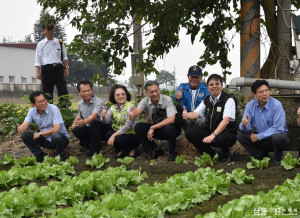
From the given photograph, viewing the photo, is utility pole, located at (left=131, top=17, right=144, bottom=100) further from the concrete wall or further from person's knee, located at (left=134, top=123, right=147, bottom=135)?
the concrete wall

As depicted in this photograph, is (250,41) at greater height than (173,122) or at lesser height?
greater

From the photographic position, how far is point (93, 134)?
8008 mm

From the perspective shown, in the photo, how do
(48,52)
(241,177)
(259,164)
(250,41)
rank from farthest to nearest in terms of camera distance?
(48,52) < (250,41) < (259,164) < (241,177)

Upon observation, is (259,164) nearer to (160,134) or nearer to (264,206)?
(160,134)

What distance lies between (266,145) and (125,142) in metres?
2.16

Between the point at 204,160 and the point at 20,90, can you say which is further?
the point at 20,90

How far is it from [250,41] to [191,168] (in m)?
3.88

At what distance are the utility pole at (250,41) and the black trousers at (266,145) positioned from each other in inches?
118

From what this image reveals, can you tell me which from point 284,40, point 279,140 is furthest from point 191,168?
point 284,40

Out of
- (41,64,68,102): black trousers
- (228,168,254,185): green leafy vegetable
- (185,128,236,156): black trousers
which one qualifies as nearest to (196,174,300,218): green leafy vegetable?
(228,168,254,185): green leafy vegetable

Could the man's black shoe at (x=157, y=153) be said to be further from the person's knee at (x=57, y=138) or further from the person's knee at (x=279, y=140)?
the person's knee at (x=279, y=140)

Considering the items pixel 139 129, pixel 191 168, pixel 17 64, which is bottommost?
A: pixel 191 168

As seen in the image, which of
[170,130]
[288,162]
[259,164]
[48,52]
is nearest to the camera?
[288,162]

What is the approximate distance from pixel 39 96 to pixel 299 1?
695 cm
